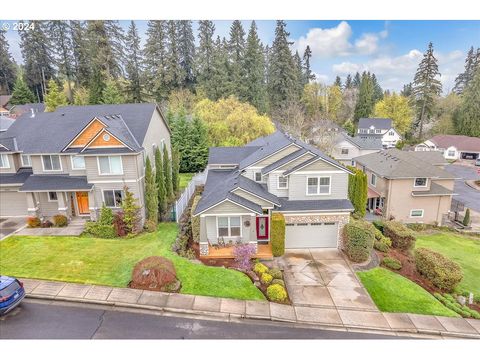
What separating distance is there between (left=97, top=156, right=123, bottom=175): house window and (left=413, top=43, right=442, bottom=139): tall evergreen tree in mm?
68663

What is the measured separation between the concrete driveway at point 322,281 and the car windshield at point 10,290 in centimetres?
1206

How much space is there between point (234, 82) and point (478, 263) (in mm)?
46217

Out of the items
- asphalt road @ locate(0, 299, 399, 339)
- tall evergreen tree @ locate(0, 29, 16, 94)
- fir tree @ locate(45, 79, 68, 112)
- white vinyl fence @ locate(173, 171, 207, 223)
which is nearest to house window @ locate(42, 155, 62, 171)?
white vinyl fence @ locate(173, 171, 207, 223)

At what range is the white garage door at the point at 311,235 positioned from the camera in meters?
18.8

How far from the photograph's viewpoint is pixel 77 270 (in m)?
15.2

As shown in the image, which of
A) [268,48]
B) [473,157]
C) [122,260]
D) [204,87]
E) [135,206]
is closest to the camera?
[122,260]

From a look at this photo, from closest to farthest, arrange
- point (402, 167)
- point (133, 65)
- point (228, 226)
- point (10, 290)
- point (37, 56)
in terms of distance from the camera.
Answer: point (10, 290)
point (228, 226)
point (402, 167)
point (133, 65)
point (37, 56)

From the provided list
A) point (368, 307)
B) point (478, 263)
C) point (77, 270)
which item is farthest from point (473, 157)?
point (77, 270)

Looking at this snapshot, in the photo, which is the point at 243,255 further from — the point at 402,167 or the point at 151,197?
the point at 402,167

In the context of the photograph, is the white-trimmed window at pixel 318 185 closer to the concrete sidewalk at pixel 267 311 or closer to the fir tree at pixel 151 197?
the concrete sidewalk at pixel 267 311

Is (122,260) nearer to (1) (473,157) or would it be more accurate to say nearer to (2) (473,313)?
(2) (473,313)

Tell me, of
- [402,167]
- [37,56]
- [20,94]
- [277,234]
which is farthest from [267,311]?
[20,94]

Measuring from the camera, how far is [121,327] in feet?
37.7

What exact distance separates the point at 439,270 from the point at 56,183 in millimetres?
25090
